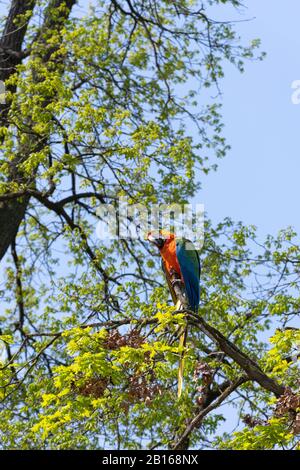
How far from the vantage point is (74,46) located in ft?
36.1

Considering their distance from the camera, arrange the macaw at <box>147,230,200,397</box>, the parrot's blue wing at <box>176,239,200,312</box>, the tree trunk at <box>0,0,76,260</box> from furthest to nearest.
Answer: the tree trunk at <box>0,0,76,260</box> < the parrot's blue wing at <box>176,239,200,312</box> < the macaw at <box>147,230,200,397</box>

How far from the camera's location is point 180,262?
7.89 metres

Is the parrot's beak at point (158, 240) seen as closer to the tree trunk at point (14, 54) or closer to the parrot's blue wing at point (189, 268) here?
the parrot's blue wing at point (189, 268)

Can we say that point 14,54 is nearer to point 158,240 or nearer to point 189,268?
point 158,240

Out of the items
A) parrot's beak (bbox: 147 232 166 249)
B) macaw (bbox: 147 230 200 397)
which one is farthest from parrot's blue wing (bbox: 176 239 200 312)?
parrot's beak (bbox: 147 232 166 249)

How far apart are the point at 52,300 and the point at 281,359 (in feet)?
13.4

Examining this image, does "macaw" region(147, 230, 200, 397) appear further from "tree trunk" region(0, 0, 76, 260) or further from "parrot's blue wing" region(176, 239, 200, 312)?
"tree trunk" region(0, 0, 76, 260)

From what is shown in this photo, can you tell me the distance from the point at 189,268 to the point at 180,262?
221 millimetres

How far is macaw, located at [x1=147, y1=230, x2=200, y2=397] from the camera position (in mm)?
7855

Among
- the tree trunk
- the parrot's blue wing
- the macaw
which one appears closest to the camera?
the macaw

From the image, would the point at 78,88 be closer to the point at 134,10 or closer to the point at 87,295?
the point at 134,10

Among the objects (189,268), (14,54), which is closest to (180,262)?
(189,268)

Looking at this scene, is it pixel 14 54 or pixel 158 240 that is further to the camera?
pixel 14 54

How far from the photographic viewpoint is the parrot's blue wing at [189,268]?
797cm
